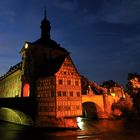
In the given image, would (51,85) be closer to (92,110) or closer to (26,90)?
(26,90)

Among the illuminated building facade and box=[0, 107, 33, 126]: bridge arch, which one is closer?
the illuminated building facade

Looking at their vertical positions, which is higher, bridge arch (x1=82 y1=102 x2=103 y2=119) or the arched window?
the arched window

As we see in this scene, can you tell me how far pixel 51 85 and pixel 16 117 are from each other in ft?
31.4

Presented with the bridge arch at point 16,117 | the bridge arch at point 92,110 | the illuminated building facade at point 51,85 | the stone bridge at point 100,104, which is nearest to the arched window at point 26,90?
the illuminated building facade at point 51,85

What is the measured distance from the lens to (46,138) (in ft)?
80.5

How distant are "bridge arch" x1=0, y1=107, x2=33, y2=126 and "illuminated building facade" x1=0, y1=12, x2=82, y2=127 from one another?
170cm

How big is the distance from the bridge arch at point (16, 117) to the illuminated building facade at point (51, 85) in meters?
1.70

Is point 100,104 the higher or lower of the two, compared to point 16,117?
higher

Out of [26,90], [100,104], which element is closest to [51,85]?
[26,90]

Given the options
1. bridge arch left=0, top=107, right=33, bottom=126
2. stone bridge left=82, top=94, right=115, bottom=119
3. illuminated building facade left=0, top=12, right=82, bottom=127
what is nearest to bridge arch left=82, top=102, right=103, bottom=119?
stone bridge left=82, top=94, right=115, bottom=119

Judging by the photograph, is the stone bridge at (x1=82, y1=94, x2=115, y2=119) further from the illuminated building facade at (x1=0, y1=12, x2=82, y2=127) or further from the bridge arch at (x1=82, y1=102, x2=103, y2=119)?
the illuminated building facade at (x1=0, y1=12, x2=82, y2=127)

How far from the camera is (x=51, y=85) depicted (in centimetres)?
3200

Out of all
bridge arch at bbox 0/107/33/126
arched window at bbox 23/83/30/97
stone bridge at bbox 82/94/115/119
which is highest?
arched window at bbox 23/83/30/97

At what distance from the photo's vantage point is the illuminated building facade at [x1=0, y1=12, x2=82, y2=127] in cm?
3148
